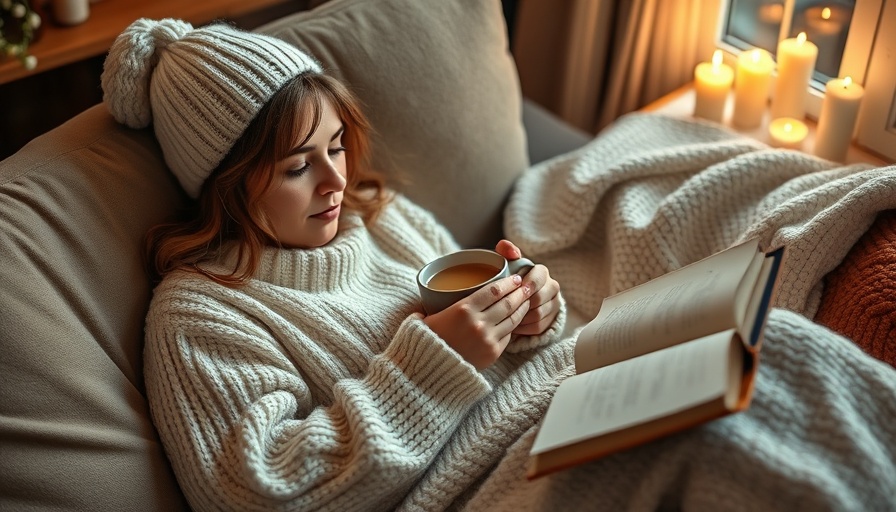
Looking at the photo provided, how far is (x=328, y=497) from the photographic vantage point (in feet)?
3.45

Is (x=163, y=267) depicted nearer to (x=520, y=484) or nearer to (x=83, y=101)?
(x=520, y=484)

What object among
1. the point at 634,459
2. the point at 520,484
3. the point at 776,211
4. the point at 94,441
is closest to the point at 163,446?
the point at 94,441

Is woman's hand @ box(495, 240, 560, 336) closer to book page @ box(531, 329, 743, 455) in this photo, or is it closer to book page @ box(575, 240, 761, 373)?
book page @ box(575, 240, 761, 373)

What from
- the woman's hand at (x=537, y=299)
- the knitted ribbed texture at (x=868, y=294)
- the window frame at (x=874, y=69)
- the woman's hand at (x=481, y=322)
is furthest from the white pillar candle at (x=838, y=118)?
the woman's hand at (x=481, y=322)

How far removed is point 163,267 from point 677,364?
28.7 inches

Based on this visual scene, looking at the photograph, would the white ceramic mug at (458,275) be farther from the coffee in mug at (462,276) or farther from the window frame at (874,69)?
the window frame at (874,69)

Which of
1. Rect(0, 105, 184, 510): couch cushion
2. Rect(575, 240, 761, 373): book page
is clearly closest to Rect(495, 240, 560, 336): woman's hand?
Rect(575, 240, 761, 373): book page

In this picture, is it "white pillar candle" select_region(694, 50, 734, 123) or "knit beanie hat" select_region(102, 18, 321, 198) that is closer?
"knit beanie hat" select_region(102, 18, 321, 198)

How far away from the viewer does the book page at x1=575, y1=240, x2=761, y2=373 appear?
0.93 metres

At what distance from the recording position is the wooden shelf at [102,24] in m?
1.58

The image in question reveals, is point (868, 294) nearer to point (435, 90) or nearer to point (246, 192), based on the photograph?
point (435, 90)

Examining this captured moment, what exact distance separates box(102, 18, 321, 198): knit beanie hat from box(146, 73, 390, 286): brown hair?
0.07 ft

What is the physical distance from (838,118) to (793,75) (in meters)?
0.17

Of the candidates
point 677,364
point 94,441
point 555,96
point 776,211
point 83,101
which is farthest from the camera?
point 555,96
